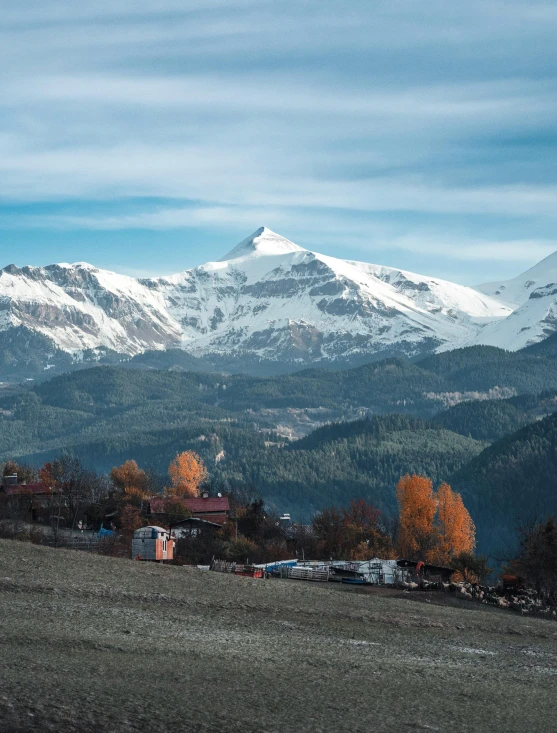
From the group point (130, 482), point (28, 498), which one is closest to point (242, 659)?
point (28, 498)

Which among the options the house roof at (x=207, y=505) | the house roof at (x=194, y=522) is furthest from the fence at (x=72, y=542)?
the house roof at (x=207, y=505)

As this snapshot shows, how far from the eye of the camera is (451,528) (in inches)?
A: 6585

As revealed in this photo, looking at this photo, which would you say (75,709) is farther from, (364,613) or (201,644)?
(364,613)

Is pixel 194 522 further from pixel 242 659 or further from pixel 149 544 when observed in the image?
pixel 242 659

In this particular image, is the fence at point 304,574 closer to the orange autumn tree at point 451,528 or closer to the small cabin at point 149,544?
the small cabin at point 149,544

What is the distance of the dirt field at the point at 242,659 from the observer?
32.8 metres

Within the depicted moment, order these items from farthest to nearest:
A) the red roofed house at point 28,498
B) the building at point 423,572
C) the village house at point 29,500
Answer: the red roofed house at point 28,498 < the village house at point 29,500 < the building at point 423,572

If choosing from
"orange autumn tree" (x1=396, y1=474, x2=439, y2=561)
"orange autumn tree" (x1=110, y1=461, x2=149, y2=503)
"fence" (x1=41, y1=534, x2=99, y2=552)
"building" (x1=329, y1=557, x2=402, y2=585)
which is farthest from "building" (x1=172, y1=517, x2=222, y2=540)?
"orange autumn tree" (x1=396, y1=474, x2=439, y2=561)

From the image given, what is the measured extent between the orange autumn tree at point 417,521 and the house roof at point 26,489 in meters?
48.0

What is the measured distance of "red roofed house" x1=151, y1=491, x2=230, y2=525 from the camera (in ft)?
464

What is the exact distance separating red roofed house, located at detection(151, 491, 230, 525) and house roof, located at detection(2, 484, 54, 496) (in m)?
14.2

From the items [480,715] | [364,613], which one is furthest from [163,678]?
[364,613]

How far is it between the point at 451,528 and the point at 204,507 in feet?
134

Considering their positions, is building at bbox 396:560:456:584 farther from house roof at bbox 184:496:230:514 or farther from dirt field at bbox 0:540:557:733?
house roof at bbox 184:496:230:514
